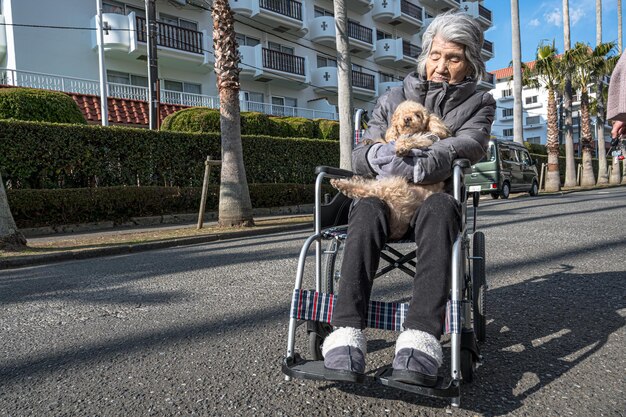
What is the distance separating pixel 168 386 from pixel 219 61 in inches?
348

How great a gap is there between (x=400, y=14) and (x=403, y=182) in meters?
32.1

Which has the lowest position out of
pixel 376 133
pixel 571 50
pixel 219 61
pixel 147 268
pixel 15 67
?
pixel 147 268

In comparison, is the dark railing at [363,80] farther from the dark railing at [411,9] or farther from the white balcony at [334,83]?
the dark railing at [411,9]

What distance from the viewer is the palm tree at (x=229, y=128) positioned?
31.8 ft

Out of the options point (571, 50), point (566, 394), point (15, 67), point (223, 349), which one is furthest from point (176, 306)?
point (571, 50)

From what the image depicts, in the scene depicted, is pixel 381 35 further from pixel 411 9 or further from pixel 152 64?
pixel 152 64

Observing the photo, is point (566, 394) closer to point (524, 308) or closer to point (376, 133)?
point (524, 308)

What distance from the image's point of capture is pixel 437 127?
231 cm

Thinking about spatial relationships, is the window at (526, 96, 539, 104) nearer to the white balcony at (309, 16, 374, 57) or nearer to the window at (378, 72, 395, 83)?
the window at (378, 72, 395, 83)

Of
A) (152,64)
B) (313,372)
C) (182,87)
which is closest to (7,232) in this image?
(313,372)

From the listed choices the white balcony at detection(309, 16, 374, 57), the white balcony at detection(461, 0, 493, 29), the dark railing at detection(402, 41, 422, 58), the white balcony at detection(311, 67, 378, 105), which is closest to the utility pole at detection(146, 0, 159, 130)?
the white balcony at detection(309, 16, 374, 57)

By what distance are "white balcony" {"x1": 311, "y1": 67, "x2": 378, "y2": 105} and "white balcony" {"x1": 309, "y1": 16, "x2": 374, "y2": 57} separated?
64.7 inches

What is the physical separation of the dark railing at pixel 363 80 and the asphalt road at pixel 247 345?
2489 cm

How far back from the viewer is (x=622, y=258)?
4.68 m
